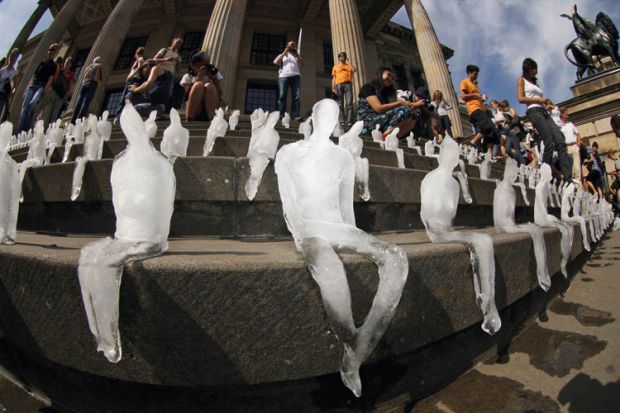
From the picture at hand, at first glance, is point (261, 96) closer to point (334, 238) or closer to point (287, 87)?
point (287, 87)

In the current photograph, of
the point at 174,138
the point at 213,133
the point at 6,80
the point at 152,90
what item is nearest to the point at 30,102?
the point at 6,80

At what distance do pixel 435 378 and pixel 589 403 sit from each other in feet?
1.81

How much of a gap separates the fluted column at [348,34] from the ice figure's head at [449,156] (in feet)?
31.6

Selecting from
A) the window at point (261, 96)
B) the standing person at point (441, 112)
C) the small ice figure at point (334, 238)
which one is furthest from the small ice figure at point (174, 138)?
the window at point (261, 96)

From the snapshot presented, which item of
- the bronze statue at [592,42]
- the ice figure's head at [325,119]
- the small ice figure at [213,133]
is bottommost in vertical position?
the ice figure's head at [325,119]

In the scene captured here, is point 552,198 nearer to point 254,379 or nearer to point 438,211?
point 438,211

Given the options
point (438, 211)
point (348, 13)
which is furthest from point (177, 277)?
point (348, 13)

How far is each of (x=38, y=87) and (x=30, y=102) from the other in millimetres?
460

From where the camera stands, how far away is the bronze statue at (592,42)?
14.1 meters

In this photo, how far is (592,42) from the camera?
14.2m

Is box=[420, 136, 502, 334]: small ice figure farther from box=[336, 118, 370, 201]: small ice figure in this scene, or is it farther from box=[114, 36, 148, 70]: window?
box=[114, 36, 148, 70]: window

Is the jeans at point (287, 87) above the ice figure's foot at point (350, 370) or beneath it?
above

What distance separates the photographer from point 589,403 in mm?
1167

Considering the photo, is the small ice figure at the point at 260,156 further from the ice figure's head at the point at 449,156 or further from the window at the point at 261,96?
the window at the point at 261,96
